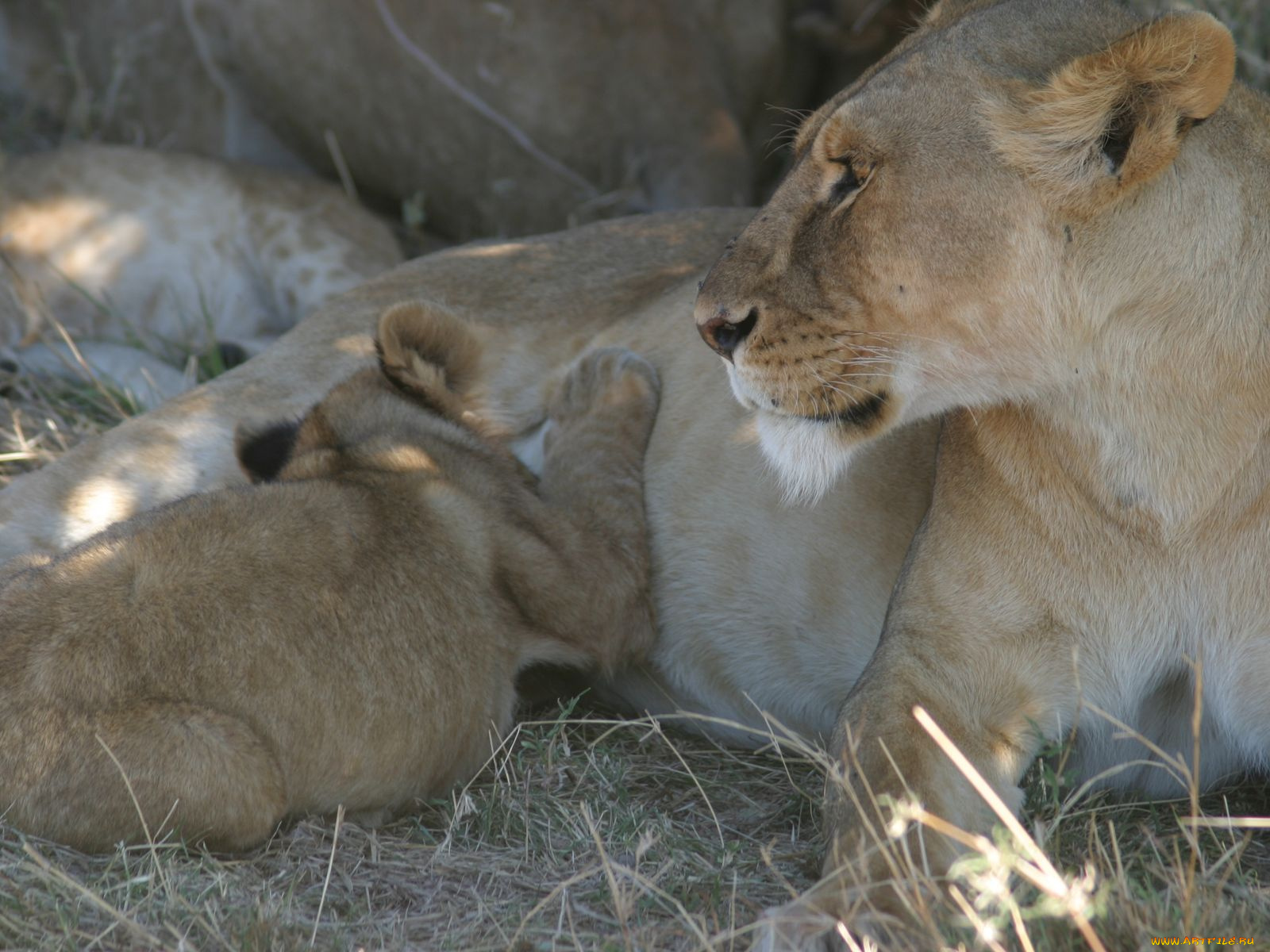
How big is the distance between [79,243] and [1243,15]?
11.4 feet

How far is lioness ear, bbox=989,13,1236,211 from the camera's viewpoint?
68.1 inches

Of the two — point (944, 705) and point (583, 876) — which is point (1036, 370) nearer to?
point (944, 705)

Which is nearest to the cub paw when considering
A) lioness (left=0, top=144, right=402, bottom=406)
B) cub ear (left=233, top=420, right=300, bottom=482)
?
cub ear (left=233, top=420, right=300, bottom=482)

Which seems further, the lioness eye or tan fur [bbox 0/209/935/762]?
tan fur [bbox 0/209/935/762]

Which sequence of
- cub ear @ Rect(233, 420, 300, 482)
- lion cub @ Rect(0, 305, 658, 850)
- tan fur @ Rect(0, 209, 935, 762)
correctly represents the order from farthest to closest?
cub ear @ Rect(233, 420, 300, 482), tan fur @ Rect(0, 209, 935, 762), lion cub @ Rect(0, 305, 658, 850)

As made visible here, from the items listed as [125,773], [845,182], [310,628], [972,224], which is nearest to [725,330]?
[845,182]

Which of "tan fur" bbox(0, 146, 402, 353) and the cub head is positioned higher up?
the cub head

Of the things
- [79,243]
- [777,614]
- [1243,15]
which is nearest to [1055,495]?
[777,614]

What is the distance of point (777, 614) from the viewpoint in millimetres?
2668

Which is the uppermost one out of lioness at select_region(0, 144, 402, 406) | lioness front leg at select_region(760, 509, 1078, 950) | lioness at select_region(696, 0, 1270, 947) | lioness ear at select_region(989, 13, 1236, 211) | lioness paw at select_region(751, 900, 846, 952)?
lioness ear at select_region(989, 13, 1236, 211)

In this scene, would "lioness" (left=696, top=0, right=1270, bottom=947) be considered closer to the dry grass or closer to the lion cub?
the dry grass

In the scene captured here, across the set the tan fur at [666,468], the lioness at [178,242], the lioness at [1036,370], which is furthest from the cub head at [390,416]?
the lioness at [178,242]

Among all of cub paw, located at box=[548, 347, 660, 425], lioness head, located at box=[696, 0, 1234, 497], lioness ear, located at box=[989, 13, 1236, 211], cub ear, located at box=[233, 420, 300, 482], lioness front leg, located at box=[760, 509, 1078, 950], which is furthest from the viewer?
cub paw, located at box=[548, 347, 660, 425]

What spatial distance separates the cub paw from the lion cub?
144mm
